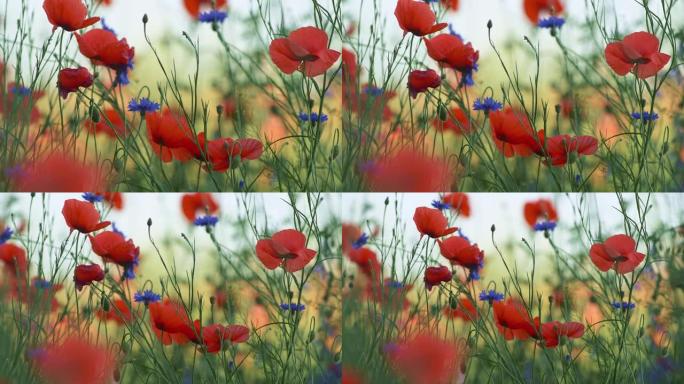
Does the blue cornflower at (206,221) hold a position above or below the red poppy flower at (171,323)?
above

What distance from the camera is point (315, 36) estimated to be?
77.9 inches

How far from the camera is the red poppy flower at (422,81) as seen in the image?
2.00 meters

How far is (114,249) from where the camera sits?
1.97 m

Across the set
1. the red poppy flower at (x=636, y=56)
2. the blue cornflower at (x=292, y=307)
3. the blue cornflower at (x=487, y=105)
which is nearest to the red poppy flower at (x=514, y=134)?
the blue cornflower at (x=487, y=105)

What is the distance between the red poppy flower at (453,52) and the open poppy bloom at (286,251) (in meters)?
0.48

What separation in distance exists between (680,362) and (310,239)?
833mm

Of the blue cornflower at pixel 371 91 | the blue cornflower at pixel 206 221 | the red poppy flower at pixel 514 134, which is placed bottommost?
the blue cornflower at pixel 206 221

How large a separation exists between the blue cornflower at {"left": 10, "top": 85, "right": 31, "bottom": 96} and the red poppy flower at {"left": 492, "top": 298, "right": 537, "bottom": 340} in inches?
42.8

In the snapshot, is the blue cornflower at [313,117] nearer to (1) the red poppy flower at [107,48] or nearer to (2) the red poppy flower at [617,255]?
(1) the red poppy flower at [107,48]

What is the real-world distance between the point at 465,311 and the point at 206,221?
580mm

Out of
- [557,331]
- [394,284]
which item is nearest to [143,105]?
[394,284]

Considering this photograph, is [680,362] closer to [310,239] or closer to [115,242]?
[310,239]

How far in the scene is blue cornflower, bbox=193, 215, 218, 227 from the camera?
1.98 metres

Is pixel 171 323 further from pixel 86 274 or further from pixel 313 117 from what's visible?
pixel 313 117
